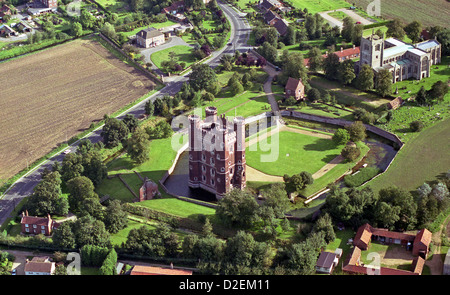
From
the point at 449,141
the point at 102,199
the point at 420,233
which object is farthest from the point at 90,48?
the point at 420,233

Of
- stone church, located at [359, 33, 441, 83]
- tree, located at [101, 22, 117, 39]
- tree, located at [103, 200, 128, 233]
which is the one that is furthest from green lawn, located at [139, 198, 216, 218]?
tree, located at [101, 22, 117, 39]

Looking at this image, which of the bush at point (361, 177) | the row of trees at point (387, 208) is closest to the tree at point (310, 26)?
the bush at point (361, 177)

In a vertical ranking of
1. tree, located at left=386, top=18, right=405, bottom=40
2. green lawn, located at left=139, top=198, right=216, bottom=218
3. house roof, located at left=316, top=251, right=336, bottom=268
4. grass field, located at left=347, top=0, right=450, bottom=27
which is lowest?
green lawn, located at left=139, top=198, right=216, bottom=218

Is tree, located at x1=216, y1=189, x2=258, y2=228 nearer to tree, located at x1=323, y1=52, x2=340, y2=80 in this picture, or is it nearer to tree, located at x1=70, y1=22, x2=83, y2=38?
tree, located at x1=323, y1=52, x2=340, y2=80

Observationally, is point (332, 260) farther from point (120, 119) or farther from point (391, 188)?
point (120, 119)

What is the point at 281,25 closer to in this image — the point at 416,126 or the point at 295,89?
the point at 295,89

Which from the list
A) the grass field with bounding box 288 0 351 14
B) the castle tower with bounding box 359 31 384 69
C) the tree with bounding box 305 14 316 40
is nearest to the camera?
the castle tower with bounding box 359 31 384 69

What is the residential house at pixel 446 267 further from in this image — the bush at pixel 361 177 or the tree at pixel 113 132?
the tree at pixel 113 132

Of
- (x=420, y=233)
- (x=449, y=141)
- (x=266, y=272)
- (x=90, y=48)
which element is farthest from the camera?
(x=90, y=48)

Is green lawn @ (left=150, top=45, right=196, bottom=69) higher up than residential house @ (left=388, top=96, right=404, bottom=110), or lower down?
lower down
